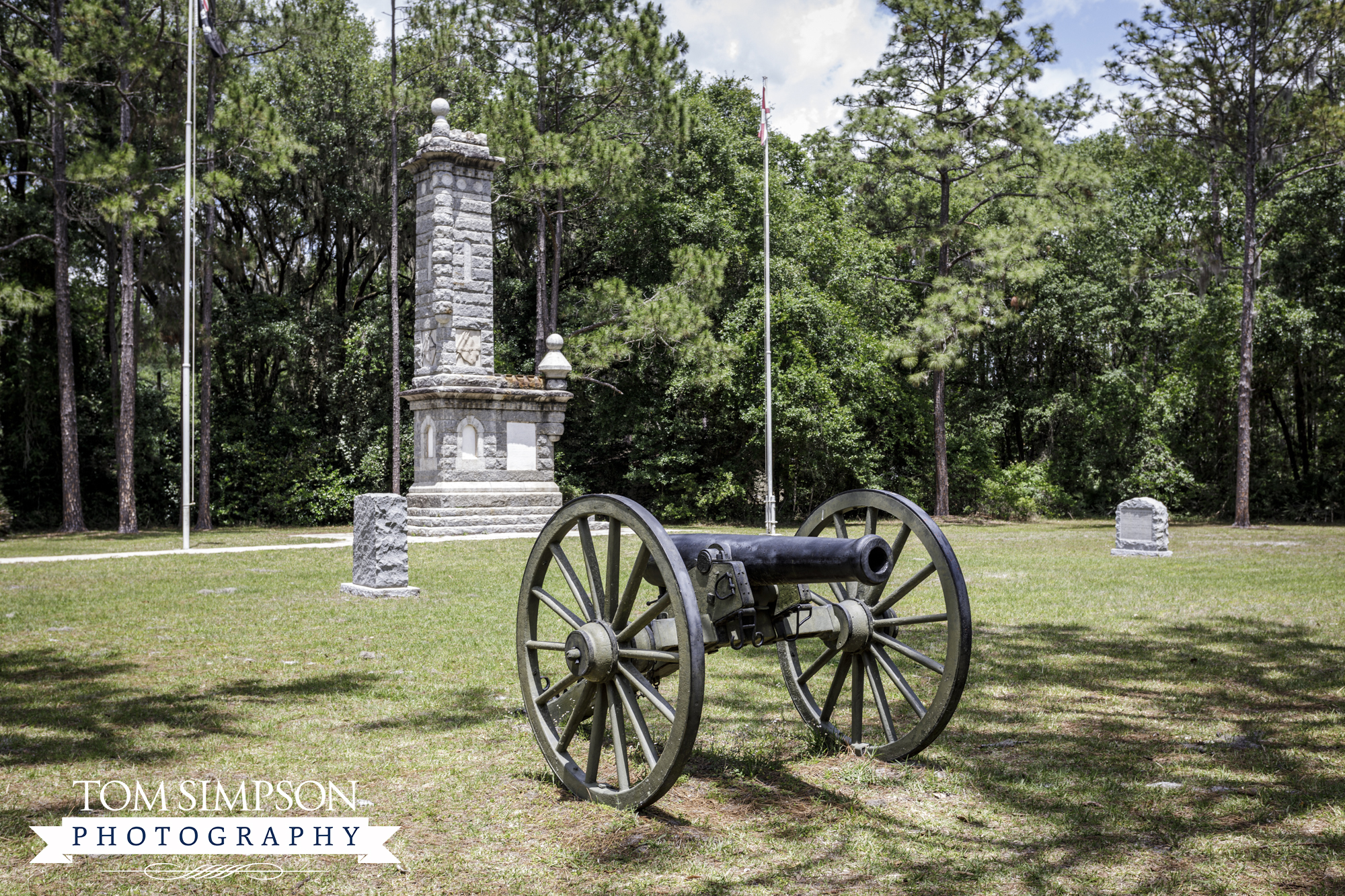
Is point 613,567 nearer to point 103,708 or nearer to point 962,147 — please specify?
point 103,708

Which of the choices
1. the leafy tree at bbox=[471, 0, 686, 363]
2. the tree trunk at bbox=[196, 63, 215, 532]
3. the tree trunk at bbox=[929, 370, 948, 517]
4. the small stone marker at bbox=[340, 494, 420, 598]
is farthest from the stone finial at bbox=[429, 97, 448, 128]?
the tree trunk at bbox=[929, 370, 948, 517]

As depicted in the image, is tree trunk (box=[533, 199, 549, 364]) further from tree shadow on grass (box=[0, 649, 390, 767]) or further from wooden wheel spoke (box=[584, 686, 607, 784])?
wooden wheel spoke (box=[584, 686, 607, 784])

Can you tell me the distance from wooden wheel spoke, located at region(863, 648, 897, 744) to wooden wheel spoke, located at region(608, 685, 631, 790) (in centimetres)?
127

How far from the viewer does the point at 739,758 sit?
15.3 feet

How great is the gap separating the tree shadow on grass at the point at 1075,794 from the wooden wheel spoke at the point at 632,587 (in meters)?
0.75

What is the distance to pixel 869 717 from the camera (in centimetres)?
547

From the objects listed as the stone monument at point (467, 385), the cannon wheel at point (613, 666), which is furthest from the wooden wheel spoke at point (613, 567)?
the stone monument at point (467, 385)

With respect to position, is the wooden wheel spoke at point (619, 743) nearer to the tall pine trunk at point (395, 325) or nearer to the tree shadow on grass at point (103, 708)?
the tree shadow on grass at point (103, 708)

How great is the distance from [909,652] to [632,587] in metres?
1.28

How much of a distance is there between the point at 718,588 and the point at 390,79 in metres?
25.2

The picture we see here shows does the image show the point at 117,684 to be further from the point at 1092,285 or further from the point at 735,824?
the point at 1092,285

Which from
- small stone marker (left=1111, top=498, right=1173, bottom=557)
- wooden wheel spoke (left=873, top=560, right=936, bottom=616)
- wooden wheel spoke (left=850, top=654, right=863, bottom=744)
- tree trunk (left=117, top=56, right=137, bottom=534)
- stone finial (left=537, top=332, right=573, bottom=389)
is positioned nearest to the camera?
wooden wheel spoke (left=873, top=560, right=936, bottom=616)

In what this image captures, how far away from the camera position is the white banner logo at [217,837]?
356 centimetres

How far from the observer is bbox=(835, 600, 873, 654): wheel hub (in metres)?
4.55
